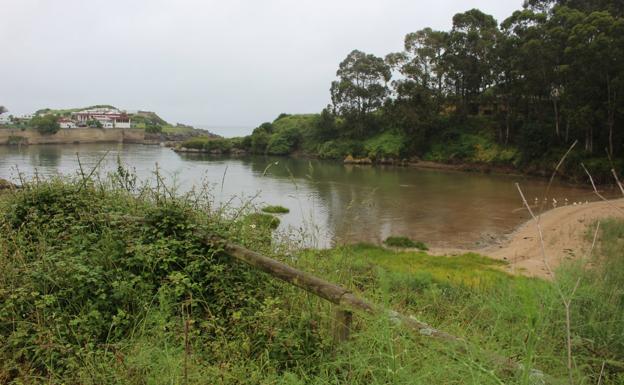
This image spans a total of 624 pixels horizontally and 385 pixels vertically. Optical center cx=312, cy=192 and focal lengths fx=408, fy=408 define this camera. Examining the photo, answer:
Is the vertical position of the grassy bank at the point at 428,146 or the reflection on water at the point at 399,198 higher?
the grassy bank at the point at 428,146

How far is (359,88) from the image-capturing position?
52844mm

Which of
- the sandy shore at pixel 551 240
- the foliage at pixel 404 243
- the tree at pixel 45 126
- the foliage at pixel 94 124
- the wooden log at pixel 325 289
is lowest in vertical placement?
the foliage at pixel 404 243

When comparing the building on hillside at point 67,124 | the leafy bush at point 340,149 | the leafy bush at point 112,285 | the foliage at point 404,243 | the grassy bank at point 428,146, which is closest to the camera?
the leafy bush at point 112,285

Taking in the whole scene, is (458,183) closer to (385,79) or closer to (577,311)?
(385,79)

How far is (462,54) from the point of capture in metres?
42.5

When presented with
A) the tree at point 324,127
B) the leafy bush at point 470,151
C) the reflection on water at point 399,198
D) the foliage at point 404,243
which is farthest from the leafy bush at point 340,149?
the foliage at point 404,243

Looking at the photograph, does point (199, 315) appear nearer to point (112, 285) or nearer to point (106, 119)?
point (112, 285)

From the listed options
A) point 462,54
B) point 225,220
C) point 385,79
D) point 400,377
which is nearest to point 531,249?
point 225,220

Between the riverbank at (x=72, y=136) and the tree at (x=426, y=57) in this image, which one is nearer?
the tree at (x=426, y=57)

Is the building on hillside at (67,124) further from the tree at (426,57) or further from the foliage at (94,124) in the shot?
the tree at (426,57)

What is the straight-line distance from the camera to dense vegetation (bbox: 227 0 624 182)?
27562 millimetres

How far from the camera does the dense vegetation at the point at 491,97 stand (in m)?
27.6

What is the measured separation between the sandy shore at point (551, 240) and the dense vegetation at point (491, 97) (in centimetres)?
1103

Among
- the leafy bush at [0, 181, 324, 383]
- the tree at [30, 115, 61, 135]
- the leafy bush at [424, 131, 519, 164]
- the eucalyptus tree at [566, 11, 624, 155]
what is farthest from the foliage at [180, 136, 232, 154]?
the leafy bush at [0, 181, 324, 383]
